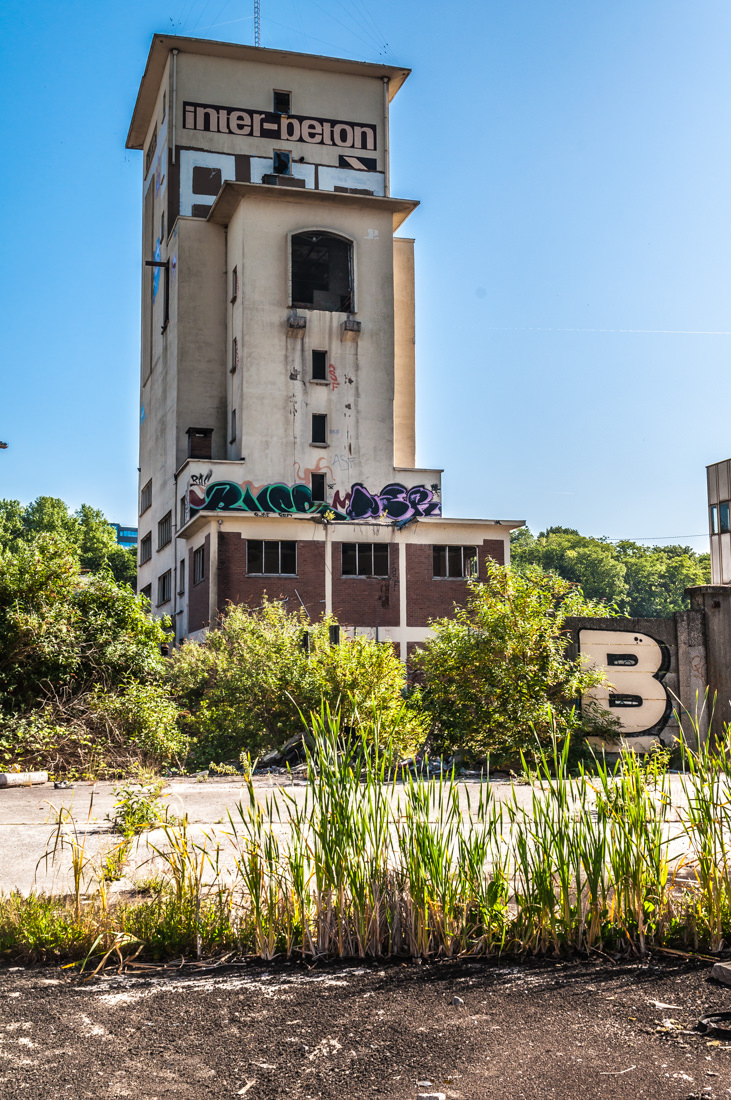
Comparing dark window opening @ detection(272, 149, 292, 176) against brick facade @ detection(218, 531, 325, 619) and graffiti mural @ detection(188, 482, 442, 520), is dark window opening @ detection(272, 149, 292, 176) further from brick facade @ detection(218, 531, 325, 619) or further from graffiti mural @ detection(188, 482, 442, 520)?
brick facade @ detection(218, 531, 325, 619)

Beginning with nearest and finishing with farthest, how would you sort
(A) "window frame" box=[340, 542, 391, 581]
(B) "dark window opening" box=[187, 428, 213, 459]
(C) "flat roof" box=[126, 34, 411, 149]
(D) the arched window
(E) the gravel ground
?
(E) the gravel ground, (A) "window frame" box=[340, 542, 391, 581], (B) "dark window opening" box=[187, 428, 213, 459], (D) the arched window, (C) "flat roof" box=[126, 34, 411, 149]

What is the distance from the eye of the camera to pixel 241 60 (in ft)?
158

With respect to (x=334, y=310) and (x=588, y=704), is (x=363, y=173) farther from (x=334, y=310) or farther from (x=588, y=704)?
(x=588, y=704)

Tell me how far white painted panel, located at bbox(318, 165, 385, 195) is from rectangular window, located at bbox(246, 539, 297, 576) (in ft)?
72.4

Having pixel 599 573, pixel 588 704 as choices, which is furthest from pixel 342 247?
pixel 599 573

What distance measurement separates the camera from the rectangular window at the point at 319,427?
42.6 m

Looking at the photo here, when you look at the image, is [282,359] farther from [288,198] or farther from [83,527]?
[83,527]

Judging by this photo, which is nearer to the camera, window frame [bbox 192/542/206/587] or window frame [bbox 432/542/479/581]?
window frame [bbox 192/542/206/587]

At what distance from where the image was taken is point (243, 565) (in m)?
35.9

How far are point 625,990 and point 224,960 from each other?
5.92 feet

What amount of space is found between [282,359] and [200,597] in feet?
39.3

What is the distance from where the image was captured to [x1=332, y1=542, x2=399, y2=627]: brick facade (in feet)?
120

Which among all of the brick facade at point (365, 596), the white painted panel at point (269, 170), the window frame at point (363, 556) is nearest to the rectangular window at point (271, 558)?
the brick facade at point (365, 596)

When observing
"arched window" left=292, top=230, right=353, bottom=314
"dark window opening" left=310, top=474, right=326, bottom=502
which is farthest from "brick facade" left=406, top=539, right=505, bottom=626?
"arched window" left=292, top=230, right=353, bottom=314
